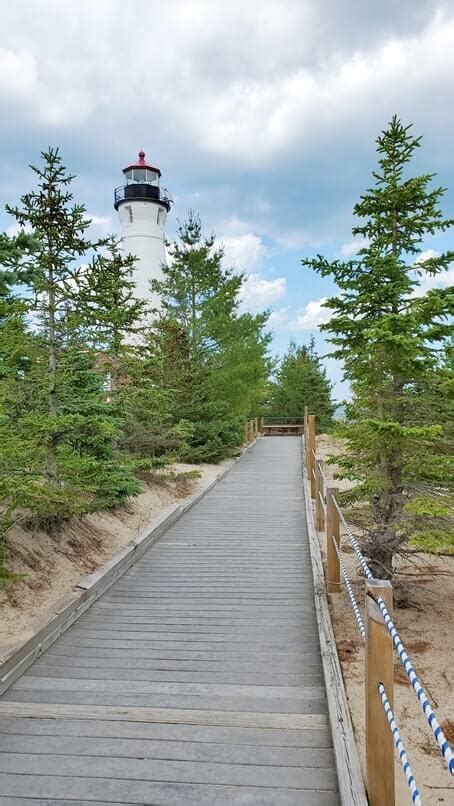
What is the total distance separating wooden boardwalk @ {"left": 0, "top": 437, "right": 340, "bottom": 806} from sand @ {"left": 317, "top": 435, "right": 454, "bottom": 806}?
0.32 meters

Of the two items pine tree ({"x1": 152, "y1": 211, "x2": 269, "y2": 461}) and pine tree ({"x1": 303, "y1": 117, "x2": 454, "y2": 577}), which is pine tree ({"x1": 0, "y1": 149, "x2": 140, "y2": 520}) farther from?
pine tree ({"x1": 152, "y1": 211, "x2": 269, "y2": 461})

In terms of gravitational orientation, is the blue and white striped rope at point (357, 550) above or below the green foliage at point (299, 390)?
below

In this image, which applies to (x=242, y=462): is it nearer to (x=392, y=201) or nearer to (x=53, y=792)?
(x=392, y=201)

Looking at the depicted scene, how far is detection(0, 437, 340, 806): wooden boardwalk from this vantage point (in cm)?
256

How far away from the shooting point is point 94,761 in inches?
107

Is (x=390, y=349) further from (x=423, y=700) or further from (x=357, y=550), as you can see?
(x=423, y=700)

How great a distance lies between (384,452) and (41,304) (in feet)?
14.6

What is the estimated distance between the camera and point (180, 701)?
3.37 meters

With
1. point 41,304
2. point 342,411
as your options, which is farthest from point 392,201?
point 41,304

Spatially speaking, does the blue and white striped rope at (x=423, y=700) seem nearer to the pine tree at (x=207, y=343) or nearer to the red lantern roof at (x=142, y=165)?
the pine tree at (x=207, y=343)

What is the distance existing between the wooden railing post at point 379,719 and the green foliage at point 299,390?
94.4ft

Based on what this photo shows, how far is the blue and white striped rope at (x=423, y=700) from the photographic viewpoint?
1524 mm

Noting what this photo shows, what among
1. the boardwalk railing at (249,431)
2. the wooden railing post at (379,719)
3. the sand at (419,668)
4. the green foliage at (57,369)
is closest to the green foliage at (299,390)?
the boardwalk railing at (249,431)

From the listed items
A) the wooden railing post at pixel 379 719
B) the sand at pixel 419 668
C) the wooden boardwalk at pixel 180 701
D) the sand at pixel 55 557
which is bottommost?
the sand at pixel 419 668
